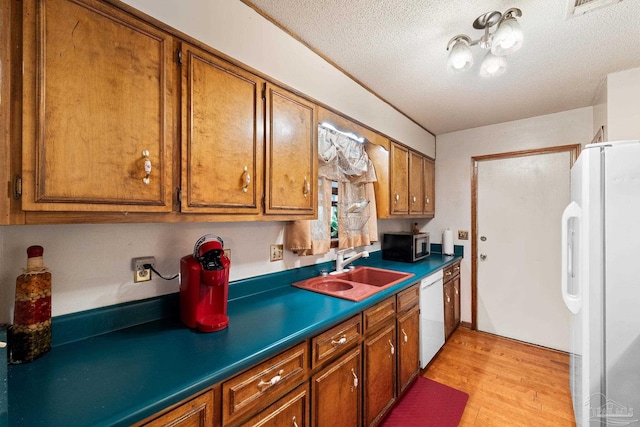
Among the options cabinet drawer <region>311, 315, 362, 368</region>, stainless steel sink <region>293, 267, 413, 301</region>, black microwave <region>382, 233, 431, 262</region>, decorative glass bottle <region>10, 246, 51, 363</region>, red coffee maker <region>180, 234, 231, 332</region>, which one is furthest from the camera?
black microwave <region>382, 233, 431, 262</region>

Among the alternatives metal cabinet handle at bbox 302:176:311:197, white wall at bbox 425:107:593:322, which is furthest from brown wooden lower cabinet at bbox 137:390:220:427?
white wall at bbox 425:107:593:322

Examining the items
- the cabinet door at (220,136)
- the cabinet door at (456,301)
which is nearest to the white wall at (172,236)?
the cabinet door at (220,136)

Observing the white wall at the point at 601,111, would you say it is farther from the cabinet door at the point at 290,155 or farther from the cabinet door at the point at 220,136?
the cabinet door at the point at 220,136

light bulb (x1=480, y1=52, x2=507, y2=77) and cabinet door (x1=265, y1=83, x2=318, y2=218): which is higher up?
light bulb (x1=480, y1=52, x2=507, y2=77)

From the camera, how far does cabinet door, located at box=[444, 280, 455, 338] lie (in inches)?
105

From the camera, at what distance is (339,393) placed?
1335 millimetres

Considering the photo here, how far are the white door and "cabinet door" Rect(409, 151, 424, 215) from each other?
715 mm

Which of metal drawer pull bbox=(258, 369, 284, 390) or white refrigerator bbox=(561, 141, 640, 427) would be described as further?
white refrigerator bbox=(561, 141, 640, 427)

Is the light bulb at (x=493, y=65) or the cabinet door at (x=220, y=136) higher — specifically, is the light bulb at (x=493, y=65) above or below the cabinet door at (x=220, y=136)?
above

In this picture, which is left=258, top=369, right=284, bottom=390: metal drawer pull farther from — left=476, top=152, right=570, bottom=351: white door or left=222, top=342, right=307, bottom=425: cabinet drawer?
left=476, top=152, right=570, bottom=351: white door

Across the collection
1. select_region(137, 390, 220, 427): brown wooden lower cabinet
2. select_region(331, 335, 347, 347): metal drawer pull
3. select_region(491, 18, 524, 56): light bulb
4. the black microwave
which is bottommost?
select_region(331, 335, 347, 347): metal drawer pull

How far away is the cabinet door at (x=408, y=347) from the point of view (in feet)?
6.18

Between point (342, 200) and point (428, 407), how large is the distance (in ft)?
5.25

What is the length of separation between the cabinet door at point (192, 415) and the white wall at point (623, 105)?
2.77m
